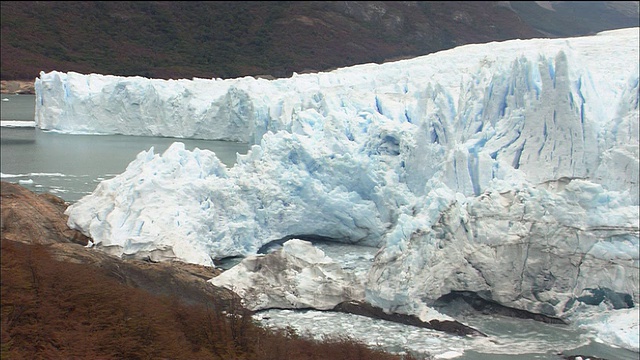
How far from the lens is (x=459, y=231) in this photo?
32.7ft

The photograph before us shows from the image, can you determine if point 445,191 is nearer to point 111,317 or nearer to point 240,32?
point 111,317

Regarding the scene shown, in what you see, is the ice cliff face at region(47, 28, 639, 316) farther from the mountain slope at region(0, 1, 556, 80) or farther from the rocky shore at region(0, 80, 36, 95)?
the mountain slope at region(0, 1, 556, 80)

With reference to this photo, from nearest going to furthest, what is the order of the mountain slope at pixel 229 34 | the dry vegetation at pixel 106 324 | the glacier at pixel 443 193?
the dry vegetation at pixel 106 324 < the glacier at pixel 443 193 < the mountain slope at pixel 229 34

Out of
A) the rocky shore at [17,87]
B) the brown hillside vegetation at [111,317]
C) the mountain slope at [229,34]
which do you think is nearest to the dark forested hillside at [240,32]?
the mountain slope at [229,34]

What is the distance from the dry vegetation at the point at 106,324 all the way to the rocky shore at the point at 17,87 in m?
32.0

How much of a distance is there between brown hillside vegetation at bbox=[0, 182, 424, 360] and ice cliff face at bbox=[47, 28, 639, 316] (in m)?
1.92

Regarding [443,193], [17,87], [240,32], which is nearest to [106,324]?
[443,193]

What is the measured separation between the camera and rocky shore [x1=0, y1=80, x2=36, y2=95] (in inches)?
1485

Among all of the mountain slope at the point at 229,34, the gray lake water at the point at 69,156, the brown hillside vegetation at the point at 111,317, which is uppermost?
the mountain slope at the point at 229,34

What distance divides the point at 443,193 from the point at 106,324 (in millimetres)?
4973

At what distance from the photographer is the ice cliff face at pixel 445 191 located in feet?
31.9

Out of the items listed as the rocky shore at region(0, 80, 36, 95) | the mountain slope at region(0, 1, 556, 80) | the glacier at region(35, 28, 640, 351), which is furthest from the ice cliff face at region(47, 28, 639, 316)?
the mountain slope at region(0, 1, 556, 80)

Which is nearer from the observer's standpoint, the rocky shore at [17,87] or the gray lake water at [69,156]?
the gray lake water at [69,156]

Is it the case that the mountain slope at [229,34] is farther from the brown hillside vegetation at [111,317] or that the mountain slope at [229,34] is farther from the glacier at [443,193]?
the brown hillside vegetation at [111,317]
